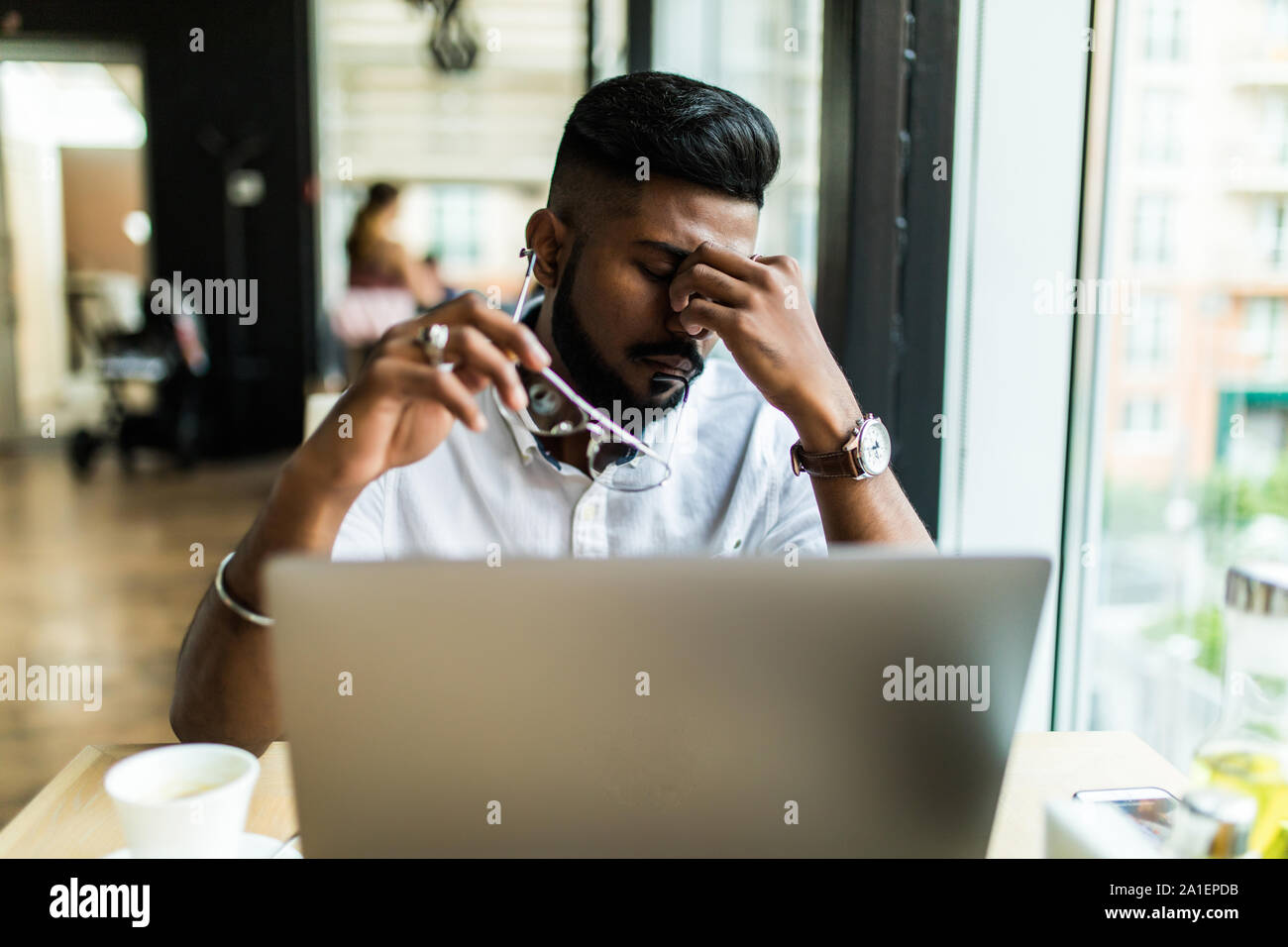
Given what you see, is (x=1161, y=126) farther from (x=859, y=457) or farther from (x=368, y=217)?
(x=368, y=217)

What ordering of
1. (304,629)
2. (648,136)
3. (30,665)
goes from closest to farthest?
(304,629) → (648,136) → (30,665)

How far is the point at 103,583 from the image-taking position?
3906 millimetres

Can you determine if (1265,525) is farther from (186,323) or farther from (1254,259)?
(186,323)

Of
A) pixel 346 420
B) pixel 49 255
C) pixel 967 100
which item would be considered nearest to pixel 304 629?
pixel 346 420

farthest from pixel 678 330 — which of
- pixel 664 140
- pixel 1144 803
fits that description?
pixel 1144 803

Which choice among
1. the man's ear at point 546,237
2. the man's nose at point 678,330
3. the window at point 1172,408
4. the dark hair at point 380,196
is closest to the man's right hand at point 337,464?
the man's nose at point 678,330

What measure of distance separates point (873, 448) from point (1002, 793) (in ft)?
1.28

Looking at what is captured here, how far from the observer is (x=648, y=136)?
1.18m

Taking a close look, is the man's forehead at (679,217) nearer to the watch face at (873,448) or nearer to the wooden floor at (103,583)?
the watch face at (873,448)

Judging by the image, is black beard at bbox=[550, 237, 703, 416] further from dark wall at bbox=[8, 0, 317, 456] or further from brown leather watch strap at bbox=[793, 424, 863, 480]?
dark wall at bbox=[8, 0, 317, 456]

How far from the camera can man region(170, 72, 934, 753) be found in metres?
1.01

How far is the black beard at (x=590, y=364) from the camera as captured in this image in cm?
126

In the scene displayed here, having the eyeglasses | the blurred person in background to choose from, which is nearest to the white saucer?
the eyeglasses
